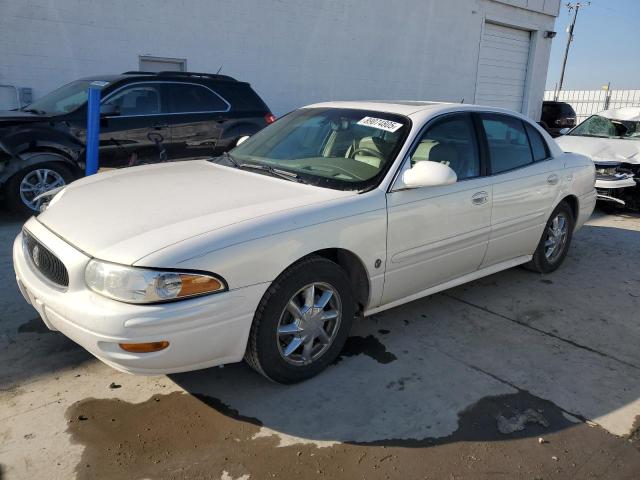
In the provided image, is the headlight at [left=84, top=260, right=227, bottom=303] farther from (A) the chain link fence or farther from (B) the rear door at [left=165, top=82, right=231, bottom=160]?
(A) the chain link fence

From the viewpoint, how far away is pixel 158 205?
9.57ft

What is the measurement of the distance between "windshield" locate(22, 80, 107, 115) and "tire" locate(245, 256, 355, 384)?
4817 mm

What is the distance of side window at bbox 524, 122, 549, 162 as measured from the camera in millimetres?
4680

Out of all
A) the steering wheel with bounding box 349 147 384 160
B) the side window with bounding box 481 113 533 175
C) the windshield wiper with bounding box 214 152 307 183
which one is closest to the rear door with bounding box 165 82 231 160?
the windshield wiper with bounding box 214 152 307 183

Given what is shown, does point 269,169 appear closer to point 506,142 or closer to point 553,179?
point 506,142

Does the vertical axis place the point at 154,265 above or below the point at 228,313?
above

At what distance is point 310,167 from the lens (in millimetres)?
3551

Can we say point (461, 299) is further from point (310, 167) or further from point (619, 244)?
point (619, 244)

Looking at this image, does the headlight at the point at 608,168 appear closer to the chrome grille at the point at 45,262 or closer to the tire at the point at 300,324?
the tire at the point at 300,324

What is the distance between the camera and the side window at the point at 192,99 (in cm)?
701

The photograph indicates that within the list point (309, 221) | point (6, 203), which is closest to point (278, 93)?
point (6, 203)

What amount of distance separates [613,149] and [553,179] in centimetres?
429

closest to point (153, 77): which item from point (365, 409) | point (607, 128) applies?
point (365, 409)

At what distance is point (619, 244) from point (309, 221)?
16.5ft
